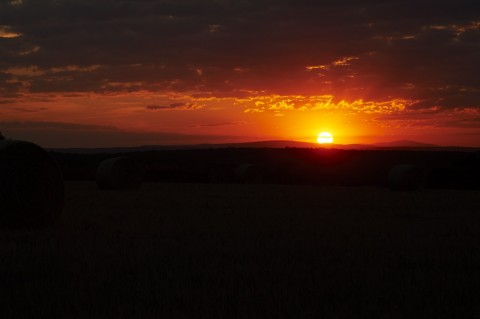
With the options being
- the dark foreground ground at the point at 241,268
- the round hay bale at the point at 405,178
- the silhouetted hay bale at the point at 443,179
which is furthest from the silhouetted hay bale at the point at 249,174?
the dark foreground ground at the point at 241,268

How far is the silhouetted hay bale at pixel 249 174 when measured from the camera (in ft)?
116

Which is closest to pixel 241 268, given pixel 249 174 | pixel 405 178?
pixel 405 178

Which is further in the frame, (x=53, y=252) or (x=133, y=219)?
(x=133, y=219)

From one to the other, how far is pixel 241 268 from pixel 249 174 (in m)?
27.9

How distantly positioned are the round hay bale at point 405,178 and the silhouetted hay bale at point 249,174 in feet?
29.1

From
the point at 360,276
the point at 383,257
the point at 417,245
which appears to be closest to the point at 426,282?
the point at 360,276

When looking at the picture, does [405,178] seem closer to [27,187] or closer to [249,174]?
[249,174]

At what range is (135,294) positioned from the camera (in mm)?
6379

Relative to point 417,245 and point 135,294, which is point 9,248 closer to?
point 135,294

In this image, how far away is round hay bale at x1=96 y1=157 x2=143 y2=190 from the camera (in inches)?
1030

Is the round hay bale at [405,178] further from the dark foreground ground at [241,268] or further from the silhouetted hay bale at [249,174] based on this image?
the dark foreground ground at [241,268]

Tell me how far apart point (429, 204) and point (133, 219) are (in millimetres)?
10444

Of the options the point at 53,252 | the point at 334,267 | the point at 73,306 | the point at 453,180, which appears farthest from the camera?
the point at 453,180

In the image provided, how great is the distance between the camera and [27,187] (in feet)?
44.2
